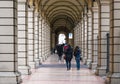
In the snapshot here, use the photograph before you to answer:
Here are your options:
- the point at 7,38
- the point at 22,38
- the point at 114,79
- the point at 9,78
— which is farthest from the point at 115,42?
the point at 22,38

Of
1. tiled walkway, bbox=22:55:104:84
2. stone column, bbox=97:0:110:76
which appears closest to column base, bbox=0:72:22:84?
tiled walkway, bbox=22:55:104:84

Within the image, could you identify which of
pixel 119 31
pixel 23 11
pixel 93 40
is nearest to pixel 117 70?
pixel 119 31

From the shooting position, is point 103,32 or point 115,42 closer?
point 115,42

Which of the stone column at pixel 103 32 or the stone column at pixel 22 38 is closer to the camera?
the stone column at pixel 22 38

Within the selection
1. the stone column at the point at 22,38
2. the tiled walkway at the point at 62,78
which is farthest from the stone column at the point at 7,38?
the stone column at the point at 22,38

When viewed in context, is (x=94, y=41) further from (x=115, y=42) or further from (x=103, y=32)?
(x=115, y=42)

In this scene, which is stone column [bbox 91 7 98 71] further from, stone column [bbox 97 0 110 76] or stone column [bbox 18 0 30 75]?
stone column [bbox 18 0 30 75]

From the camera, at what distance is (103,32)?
21.6 metres

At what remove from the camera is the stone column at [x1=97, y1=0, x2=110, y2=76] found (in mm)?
21422

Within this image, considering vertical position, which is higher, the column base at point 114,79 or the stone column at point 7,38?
the stone column at point 7,38

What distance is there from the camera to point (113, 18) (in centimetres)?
1669

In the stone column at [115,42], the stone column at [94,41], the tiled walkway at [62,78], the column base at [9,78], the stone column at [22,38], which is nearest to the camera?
the column base at [9,78]

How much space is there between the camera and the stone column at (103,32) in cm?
2142

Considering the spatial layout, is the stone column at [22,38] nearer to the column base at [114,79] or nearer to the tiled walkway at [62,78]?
the tiled walkway at [62,78]
